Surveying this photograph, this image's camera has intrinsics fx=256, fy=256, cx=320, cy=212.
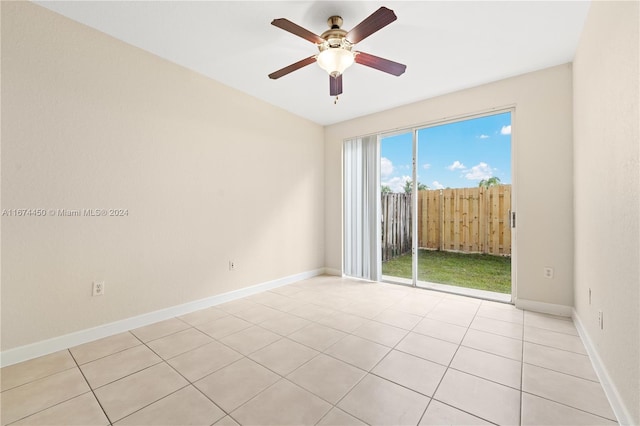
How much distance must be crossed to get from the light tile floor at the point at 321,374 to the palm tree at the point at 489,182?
115 inches

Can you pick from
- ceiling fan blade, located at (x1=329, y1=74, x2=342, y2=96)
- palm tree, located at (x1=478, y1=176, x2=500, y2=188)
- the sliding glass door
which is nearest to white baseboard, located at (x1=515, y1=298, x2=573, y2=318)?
the sliding glass door

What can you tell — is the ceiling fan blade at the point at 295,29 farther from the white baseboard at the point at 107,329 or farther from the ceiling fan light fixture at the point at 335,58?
the white baseboard at the point at 107,329

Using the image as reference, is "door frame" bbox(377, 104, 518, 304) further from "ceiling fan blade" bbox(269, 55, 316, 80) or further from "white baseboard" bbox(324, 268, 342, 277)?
"ceiling fan blade" bbox(269, 55, 316, 80)

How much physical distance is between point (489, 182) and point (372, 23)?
4359mm

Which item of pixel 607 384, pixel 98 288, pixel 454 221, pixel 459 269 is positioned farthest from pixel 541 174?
pixel 98 288

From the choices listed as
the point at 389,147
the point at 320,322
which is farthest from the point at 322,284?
the point at 389,147

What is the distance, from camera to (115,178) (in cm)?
233

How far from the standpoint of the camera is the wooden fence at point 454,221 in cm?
489

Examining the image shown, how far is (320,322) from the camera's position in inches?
101

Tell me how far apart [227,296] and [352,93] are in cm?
303

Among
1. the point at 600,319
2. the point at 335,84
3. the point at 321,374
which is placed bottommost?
the point at 321,374

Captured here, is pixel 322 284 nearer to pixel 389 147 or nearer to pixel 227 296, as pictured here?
pixel 227 296

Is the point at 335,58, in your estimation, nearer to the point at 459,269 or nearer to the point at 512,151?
the point at 512,151

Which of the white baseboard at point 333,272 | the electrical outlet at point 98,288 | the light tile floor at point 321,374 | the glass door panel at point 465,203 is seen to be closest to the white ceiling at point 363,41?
the glass door panel at point 465,203
